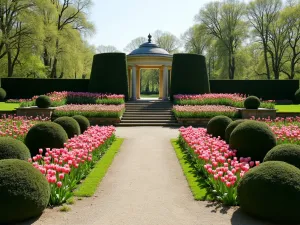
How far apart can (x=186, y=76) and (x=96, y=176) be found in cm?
1821

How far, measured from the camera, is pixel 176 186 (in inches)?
267

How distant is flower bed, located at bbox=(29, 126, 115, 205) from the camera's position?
5.55m

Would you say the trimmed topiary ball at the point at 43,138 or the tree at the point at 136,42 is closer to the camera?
the trimmed topiary ball at the point at 43,138

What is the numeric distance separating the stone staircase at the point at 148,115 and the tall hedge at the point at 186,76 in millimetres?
1977

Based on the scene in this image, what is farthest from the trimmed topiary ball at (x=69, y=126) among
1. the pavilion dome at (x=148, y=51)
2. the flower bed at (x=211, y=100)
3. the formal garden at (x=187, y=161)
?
the pavilion dome at (x=148, y=51)

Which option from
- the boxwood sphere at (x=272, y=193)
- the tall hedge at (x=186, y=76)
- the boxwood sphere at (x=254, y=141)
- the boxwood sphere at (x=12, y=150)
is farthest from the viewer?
the tall hedge at (x=186, y=76)

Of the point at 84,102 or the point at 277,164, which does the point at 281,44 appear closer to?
the point at 84,102

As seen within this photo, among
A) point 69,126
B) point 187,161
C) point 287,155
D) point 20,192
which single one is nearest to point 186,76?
point 69,126

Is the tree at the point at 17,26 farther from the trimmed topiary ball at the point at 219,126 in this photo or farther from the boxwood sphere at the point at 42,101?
the trimmed topiary ball at the point at 219,126

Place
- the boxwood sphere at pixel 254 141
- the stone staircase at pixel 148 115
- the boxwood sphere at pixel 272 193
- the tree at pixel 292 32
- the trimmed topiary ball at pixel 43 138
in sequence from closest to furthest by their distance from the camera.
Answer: the boxwood sphere at pixel 272 193, the boxwood sphere at pixel 254 141, the trimmed topiary ball at pixel 43 138, the stone staircase at pixel 148 115, the tree at pixel 292 32

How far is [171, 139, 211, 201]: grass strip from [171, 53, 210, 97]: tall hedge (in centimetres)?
1462

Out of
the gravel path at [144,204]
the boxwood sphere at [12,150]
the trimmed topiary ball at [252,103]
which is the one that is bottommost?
the gravel path at [144,204]

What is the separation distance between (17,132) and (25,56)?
86.2ft

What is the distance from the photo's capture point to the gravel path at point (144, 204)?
4.88m
